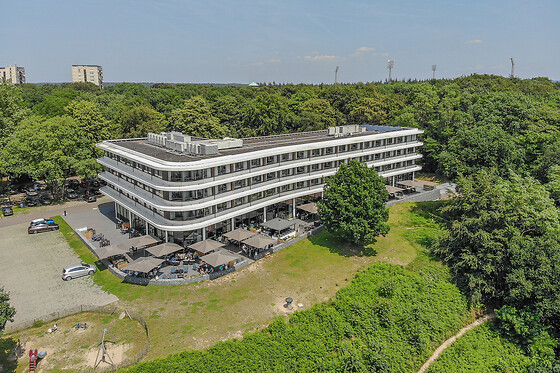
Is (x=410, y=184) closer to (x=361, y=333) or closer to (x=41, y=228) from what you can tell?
(x=361, y=333)

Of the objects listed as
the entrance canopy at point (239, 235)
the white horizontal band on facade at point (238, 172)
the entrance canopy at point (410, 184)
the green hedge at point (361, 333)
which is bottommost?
the green hedge at point (361, 333)

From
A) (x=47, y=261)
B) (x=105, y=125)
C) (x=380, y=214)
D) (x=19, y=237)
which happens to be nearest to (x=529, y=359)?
(x=380, y=214)

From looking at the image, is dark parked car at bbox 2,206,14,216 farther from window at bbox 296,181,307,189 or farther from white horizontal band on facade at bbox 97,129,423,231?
window at bbox 296,181,307,189

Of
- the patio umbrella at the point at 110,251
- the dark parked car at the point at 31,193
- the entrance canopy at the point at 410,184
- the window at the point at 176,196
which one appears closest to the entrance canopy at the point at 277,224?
the window at the point at 176,196

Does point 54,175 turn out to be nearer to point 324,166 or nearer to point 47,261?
point 47,261

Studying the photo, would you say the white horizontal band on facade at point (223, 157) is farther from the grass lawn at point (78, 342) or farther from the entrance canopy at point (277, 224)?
the grass lawn at point (78, 342)

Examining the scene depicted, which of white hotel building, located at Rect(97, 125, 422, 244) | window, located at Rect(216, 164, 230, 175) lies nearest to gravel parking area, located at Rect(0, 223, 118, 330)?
white hotel building, located at Rect(97, 125, 422, 244)
